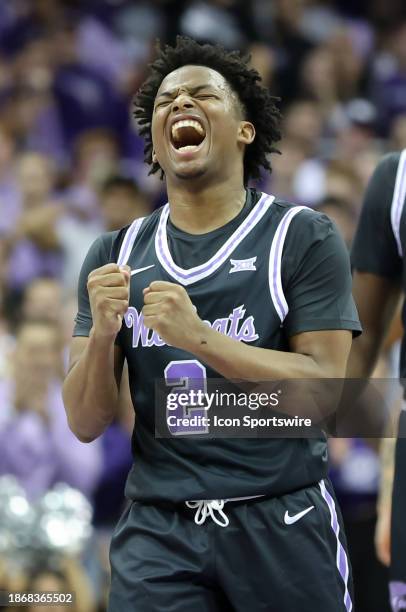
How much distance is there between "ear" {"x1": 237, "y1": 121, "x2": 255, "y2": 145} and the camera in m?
3.42

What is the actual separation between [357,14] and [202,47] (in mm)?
8340

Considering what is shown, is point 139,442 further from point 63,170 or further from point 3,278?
point 63,170

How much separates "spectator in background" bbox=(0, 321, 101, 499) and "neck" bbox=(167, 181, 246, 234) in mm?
2791

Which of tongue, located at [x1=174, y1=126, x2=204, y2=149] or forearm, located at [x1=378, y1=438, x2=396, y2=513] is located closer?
tongue, located at [x1=174, y1=126, x2=204, y2=149]

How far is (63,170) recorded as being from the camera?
31.4 ft

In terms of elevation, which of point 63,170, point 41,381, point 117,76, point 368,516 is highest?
point 117,76

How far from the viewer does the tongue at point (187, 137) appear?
3289 millimetres

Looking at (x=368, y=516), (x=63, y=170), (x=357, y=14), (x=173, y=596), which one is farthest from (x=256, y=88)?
(x=357, y=14)

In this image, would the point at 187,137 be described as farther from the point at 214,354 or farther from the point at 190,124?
the point at 214,354

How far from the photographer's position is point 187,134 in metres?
3.30

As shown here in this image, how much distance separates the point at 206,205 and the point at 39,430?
304 centimetres

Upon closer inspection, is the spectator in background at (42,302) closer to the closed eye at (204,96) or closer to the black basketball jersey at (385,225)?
the black basketball jersey at (385,225)

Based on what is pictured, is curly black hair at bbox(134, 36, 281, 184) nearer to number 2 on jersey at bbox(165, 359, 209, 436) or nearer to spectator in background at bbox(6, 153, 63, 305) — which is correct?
number 2 on jersey at bbox(165, 359, 209, 436)

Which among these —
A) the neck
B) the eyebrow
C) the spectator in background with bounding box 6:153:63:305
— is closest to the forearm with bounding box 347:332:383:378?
the neck
